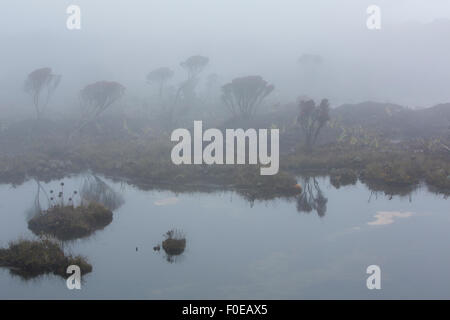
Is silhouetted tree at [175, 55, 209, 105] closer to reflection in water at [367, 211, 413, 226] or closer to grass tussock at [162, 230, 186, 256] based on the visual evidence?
reflection in water at [367, 211, 413, 226]

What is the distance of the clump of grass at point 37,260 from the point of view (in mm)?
14844

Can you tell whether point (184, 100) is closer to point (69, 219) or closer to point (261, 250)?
point (69, 219)

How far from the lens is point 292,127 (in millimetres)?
41594

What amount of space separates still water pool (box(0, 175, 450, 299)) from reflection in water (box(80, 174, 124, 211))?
1221mm

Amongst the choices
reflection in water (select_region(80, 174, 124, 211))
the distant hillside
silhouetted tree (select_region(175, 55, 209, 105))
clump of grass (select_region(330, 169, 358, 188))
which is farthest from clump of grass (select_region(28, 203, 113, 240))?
silhouetted tree (select_region(175, 55, 209, 105))

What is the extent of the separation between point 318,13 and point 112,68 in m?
87.0

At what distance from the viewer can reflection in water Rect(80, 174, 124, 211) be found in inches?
931

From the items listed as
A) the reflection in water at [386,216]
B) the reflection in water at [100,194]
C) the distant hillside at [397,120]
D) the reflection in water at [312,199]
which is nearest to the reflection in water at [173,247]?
the reflection in water at [100,194]

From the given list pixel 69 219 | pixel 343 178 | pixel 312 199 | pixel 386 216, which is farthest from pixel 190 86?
pixel 386 216

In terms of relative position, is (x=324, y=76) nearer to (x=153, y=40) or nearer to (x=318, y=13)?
(x=153, y=40)

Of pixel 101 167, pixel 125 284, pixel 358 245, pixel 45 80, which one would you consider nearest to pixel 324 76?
pixel 45 80

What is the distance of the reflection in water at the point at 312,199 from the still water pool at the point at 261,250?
0.06 m

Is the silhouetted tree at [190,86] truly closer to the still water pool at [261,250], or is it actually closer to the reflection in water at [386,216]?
the still water pool at [261,250]

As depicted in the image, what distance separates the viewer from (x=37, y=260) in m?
15.0
